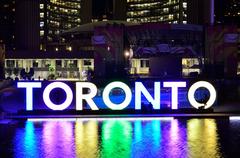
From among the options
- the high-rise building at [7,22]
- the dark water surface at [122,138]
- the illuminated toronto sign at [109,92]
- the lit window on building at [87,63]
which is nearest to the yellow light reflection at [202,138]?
the dark water surface at [122,138]

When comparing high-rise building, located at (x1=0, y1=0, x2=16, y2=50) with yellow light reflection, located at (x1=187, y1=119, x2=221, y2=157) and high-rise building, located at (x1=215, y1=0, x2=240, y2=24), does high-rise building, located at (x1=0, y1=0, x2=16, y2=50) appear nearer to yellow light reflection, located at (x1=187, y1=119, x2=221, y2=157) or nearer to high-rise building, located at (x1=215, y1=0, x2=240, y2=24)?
high-rise building, located at (x1=215, y1=0, x2=240, y2=24)

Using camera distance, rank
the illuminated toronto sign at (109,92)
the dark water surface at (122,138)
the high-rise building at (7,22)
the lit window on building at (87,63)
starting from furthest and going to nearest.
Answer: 1. the high-rise building at (7,22)
2. the lit window on building at (87,63)
3. the illuminated toronto sign at (109,92)
4. the dark water surface at (122,138)

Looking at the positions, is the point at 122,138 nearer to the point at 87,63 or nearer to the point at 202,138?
the point at 202,138

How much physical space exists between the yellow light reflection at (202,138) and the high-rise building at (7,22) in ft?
532

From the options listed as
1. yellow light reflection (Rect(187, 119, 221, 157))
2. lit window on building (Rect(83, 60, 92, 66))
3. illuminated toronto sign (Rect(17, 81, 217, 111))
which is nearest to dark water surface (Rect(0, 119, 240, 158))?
yellow light reflection (Rect(187, 119, 221, 157))

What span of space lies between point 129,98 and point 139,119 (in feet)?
5.14

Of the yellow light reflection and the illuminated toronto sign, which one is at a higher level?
the illuminated toronto sign

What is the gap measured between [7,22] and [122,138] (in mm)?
169697

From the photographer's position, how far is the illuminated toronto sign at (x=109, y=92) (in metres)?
25.8

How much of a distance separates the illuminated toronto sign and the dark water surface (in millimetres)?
2182

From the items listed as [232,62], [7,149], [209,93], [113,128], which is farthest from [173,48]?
[7,149]

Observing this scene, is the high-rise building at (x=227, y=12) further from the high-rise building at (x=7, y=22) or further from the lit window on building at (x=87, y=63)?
the lit window on building at (x=87, y=63)

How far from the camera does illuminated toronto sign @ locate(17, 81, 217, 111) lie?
2578 cm

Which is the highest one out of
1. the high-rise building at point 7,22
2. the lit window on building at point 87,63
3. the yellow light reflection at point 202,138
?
the high-rise building at point 7,22
